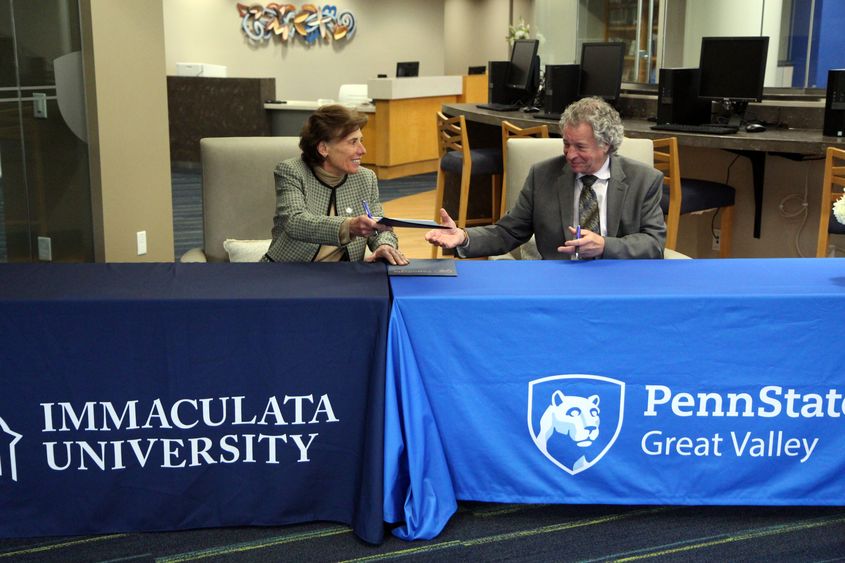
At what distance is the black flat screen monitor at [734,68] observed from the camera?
5172 millimetres

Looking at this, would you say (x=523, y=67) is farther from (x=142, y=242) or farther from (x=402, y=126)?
(x=402, y=126)

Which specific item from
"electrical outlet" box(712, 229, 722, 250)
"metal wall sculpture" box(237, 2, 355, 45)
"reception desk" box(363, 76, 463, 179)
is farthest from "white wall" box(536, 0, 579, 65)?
"metal wall sculpture" box(237, 2, 355, 45)

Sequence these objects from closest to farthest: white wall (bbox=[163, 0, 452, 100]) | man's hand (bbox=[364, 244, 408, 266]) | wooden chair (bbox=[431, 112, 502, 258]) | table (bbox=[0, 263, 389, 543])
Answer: table (bbox=[0, 263, 389, 543])
man's hand (bbox=[364, 244, 408, 266])
wooden chair (bbox=[431, 112, 502, 258])
white wall (bbox=[163, 0, 452, 100])

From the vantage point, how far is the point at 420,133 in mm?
11039

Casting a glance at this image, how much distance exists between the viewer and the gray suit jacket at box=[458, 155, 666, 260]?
3191mm

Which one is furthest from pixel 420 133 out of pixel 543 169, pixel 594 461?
pixel 594 461

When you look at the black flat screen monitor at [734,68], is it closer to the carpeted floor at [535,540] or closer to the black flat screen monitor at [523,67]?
the black flat screen monitor at [523,67]

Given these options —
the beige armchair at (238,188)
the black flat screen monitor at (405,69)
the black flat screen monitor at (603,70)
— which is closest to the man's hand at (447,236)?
the beige armchair at (238,188)

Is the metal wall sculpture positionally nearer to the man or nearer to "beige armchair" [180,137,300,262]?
"beige armchair" [180,137,300,262]

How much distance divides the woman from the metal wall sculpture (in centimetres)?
1091

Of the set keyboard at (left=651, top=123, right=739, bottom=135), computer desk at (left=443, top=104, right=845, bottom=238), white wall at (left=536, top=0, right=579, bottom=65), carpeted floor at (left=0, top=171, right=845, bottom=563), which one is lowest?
carpeted floor at (left=0, top=171, right=845, bottom=563)

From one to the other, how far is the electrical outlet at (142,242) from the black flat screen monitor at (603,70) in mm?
2813

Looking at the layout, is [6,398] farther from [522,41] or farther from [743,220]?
Answer: [522,41]

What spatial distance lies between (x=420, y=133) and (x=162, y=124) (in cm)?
604
